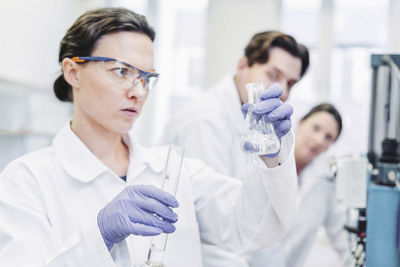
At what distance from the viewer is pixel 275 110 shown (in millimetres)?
961

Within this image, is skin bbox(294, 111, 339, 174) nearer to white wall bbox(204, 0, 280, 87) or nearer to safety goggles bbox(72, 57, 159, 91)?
safety goggles bbox(72, 57, 159, 91)

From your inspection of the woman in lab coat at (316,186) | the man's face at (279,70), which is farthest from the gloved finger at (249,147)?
the woman in lab coat at (316,186)

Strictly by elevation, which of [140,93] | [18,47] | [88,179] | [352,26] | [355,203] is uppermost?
[352,26]

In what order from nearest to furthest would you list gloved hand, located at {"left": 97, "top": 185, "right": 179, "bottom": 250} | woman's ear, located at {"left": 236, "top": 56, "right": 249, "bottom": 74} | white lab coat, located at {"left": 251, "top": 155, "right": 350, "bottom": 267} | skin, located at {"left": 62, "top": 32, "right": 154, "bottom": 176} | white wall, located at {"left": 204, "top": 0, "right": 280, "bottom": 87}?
gloved hand, located at {"left": 97, "top": 185, "right": 179, "bottom": 250} < skin, located at {"left": 62, "top": 32, "right": 154, "bottom": 176} < woman's ear, located at {"left": 236, "top": 56, "right": 249, "bottom": 74} < white lab coat, located at {"left": 251, "top": 155, "right": 350, "bottom": 267} < white wall, located at {"left": 204, "top": 0, "right": 280, "bottom": 87}

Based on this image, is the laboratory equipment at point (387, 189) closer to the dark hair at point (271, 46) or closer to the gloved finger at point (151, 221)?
the dark hair at point (271, 46)

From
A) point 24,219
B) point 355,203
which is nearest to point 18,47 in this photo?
point 24,219

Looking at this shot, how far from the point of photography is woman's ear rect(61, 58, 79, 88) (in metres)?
1.14

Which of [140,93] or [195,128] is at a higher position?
[140,93]

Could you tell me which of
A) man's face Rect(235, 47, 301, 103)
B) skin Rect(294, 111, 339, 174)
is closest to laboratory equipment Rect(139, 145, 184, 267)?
man's face Rect(235, 47, 301, 103)

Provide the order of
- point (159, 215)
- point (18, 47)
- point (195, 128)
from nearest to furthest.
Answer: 1. point (159, 215)
2. point (195, 128)
3. point (18, 47)

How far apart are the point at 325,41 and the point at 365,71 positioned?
46cm

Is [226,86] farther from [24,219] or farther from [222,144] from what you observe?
[24,219]

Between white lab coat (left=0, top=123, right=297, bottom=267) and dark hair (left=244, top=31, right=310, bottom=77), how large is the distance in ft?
2.10

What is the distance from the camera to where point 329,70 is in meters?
3.91
